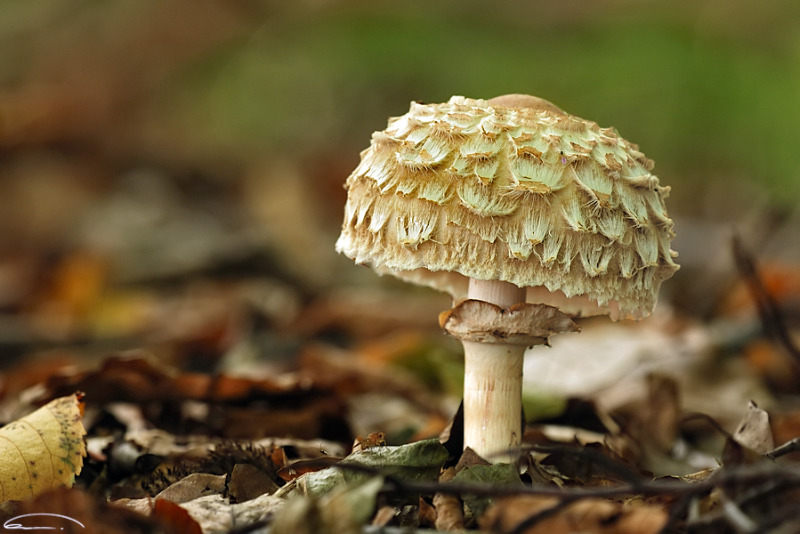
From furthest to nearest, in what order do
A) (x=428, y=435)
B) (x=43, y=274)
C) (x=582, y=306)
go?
(x=43, y=274) < (x=428, y=435) < (x=582, y=306)

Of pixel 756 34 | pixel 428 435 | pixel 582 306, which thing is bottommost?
pixel 428 435

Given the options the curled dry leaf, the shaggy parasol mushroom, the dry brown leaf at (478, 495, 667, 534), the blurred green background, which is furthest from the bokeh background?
the dry brown leaf at (478, 495, 667, 534)

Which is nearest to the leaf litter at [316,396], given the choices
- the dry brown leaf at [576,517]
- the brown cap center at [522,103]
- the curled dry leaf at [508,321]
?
the dry brown leaf at [576,517]

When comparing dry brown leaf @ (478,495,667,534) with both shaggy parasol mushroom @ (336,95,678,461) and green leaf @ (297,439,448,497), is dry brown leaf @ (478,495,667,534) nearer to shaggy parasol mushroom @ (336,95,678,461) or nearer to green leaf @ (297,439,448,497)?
shaggy parasol mushroom @ (336,95,678,461)

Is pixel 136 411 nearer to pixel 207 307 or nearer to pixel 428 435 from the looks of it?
pixel 428 435

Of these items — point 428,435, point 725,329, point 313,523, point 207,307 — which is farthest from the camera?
point 207,307

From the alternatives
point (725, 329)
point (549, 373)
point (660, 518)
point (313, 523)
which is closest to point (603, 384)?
point (549, 373)

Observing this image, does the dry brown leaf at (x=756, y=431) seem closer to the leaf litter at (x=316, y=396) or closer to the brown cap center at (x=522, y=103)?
the leaf litter at (x=316, y=396)

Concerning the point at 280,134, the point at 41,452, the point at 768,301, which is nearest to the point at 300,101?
the point at 280,134
